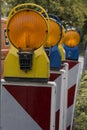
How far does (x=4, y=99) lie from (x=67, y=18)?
22008 mm

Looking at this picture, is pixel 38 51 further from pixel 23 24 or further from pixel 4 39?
pixel 4 39

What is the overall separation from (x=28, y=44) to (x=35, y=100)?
385mm

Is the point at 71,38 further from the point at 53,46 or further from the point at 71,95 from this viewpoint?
the point at 53,46

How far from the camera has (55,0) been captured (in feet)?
72.3

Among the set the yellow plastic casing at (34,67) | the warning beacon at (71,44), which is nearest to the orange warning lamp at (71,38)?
the warning beacon at (71,44)

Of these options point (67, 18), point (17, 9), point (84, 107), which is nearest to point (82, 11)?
point (67, 18)

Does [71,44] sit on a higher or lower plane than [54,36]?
lower

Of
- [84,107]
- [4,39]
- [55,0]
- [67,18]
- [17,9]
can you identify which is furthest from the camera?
[67,18]

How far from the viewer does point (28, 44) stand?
3.63 m

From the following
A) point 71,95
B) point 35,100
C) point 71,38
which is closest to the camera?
point 35,100

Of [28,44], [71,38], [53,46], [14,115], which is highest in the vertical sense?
[28,44]

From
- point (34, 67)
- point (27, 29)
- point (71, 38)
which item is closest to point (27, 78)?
point (34, 67)

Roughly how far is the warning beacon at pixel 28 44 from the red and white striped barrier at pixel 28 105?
2.5 inches

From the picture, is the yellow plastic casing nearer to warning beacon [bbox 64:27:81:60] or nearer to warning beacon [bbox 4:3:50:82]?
warning beacon [bbox 4:3:50:82]
